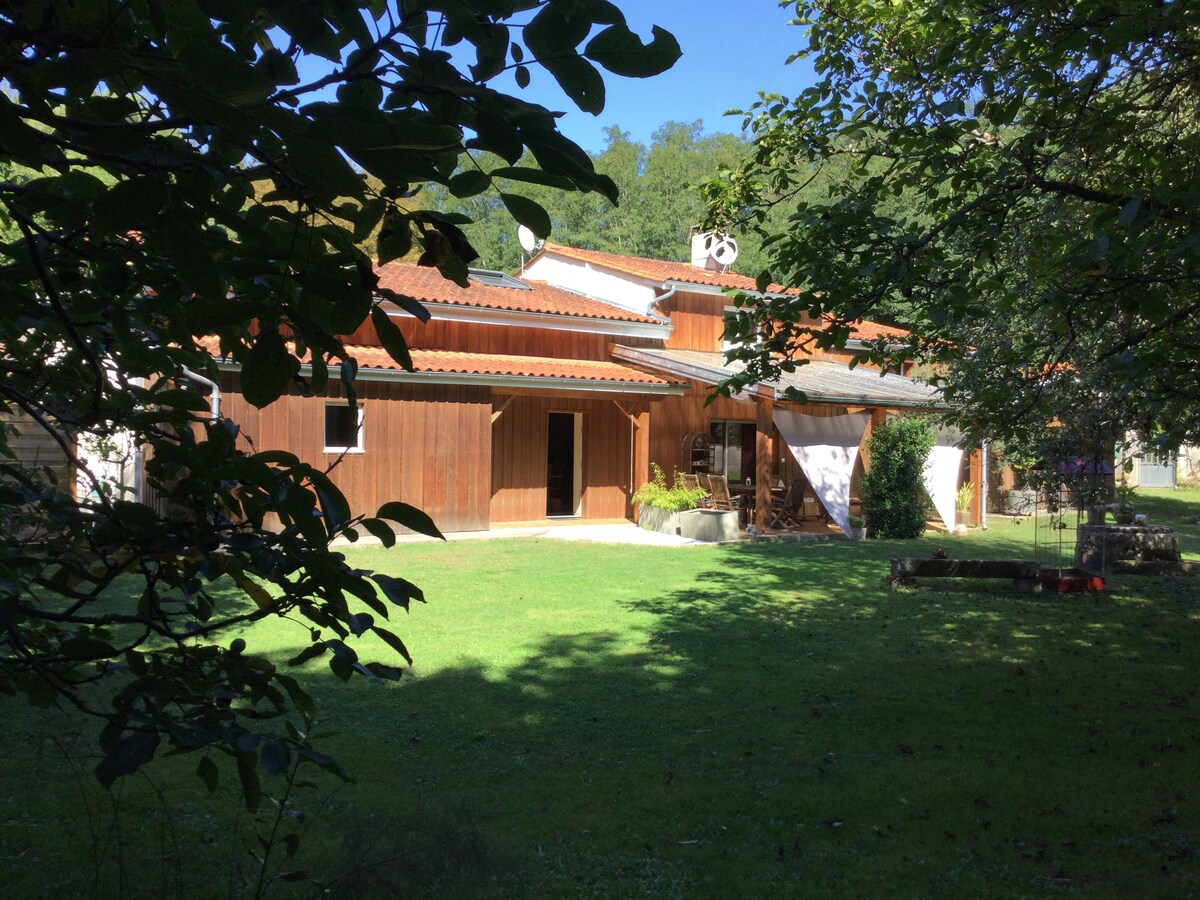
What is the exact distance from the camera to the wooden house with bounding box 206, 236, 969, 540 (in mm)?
15812

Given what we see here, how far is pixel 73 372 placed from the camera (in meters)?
3.01

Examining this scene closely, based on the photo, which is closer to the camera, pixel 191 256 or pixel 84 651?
pixel 191 256

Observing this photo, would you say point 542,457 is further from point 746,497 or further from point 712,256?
point 712,256

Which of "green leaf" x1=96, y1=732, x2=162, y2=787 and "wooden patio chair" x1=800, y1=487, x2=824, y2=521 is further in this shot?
"wooden patio chair" x1=800, y1=487, x2=824, y2=521

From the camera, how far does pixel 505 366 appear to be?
16.7m

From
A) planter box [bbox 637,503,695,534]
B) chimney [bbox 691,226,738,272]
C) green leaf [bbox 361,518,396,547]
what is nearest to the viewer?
green leaf [bbox 361,518,396,547]

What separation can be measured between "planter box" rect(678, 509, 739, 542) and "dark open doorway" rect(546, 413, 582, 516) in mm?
3103

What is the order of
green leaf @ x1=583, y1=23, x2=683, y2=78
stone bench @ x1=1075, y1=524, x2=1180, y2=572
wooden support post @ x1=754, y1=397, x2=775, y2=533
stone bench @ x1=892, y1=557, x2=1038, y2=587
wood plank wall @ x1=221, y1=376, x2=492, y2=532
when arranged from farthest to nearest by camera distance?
wooden support post @ x1=754, y1=397, x2=775, y2=533 → wood plank wall @ x1=221, y1=376, x2=492, y2=532 → stone bench @ x1=1075, y1=524, x2=1180, y2=572 → stone bench @ x1=892, y1=557, x2=1038, y2=587 → green leaf @ x1=583, y1=23, x2=683, y2=78

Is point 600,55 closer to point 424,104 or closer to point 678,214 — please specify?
point 424,104

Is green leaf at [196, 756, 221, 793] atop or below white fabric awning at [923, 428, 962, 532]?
below

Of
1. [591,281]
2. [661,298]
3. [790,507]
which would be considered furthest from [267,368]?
[591,281]

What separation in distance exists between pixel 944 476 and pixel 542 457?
8.26 metres

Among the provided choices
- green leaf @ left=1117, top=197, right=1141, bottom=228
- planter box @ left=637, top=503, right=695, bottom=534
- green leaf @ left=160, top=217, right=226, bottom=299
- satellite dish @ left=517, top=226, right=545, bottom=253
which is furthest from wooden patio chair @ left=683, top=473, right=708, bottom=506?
green leaf @ left=160, top=217, right=226, bottom=299

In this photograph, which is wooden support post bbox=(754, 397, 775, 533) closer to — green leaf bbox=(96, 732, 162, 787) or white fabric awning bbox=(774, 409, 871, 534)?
white fabric awning bbox=(774, 409, 871, 534)
